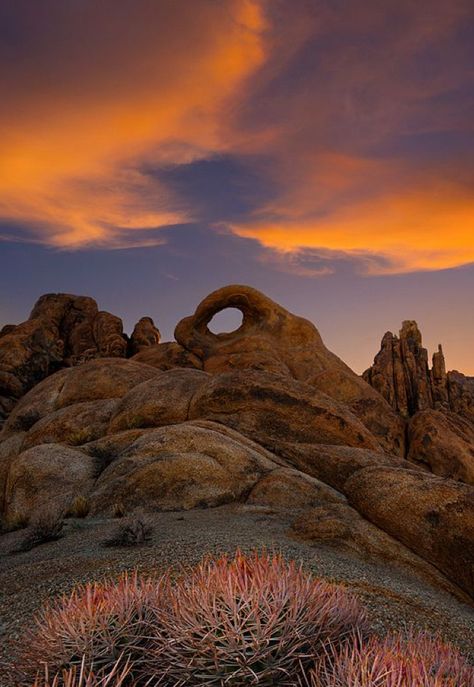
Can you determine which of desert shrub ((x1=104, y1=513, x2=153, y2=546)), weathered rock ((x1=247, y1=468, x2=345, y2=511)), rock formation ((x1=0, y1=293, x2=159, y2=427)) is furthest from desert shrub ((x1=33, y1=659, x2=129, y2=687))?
rock formation ((x1=0, y1=293, x2=159, y2=427))

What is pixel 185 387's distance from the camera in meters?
20.1

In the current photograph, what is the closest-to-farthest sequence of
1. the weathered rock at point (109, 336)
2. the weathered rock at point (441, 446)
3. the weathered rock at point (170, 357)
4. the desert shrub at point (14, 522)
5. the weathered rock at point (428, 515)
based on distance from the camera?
the weathered rock at point (428, 515)
the desert shrub at point (14, 522)
the weathered rock at point (441, 446)
the weathered rock at point (170, 357)
the weathered rock at point (109, 336)

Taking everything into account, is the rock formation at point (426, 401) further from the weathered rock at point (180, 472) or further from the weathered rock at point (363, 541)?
the weathered rock at point (363, 541)

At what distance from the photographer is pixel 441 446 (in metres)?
26.8

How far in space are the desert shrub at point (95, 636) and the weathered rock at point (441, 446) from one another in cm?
2470

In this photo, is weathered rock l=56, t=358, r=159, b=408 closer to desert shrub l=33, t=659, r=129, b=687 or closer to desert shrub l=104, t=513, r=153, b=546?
desert shrub l=104, t=513, r=153, b=546

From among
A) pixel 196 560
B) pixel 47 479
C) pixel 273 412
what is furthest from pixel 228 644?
pixel 273 412

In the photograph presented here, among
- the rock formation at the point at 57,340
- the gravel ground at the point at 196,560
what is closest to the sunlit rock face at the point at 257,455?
the gravel ground at the point at 196,560

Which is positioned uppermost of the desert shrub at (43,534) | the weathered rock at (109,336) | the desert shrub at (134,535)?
the weathered rock at (109,336)

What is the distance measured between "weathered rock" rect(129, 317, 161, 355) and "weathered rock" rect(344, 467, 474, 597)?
114ft

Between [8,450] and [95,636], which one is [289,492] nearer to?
[95,636]

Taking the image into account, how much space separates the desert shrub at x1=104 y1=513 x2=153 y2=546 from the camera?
8547 mm

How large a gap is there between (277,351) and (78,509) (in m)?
22.1

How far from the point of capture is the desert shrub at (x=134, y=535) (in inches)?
336
